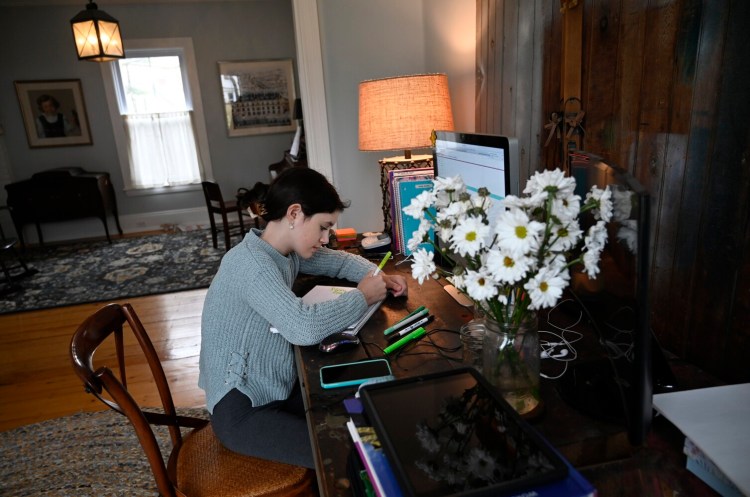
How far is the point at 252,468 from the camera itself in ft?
3.88

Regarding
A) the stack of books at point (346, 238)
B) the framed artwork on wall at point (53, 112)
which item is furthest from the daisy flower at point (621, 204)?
the framed artwork on wall at point (53, 112)

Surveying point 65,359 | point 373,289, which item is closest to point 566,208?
point 373,289

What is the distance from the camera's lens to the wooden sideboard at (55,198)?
5.18m

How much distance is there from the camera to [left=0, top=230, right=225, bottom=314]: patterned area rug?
3.94 meters

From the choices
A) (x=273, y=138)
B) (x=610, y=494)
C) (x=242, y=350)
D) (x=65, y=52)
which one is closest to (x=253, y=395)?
(x=242, y=350)

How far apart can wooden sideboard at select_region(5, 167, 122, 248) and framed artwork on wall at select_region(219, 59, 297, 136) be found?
1726 millimetres

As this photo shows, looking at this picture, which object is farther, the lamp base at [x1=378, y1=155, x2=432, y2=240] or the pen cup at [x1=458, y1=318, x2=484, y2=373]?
→ the lamp base at [x1=378, y1=155, x2=432, y2=240]

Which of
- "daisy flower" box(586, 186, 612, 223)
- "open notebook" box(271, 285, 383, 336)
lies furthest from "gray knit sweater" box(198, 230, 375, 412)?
"daisy flower" box(586, 186, 612, 223)

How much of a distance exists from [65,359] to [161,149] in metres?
3.75

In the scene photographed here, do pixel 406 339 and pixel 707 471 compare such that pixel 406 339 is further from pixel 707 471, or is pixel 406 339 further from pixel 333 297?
pixel 707 471

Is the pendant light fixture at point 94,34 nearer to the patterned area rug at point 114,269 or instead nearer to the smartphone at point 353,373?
the patterned area rug at point 114,269

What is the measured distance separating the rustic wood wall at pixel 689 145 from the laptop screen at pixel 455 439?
1.56ft

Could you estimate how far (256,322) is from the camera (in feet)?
4.14

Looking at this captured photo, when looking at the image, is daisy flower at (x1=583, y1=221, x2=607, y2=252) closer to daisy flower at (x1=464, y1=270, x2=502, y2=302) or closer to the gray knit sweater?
daisy flower at (x1=464, y1=270, x2=502, y2=302)
